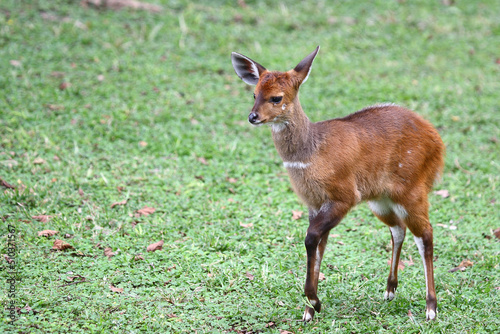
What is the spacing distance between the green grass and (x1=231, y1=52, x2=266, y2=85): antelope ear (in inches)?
73.5

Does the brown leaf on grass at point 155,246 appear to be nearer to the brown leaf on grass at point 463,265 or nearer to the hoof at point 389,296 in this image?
the hoof at point 389,296

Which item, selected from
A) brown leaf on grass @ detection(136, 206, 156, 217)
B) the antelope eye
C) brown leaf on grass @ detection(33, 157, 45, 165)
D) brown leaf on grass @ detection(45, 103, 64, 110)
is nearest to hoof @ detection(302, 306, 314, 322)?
the antelope eye

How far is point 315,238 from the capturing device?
4.73 metres

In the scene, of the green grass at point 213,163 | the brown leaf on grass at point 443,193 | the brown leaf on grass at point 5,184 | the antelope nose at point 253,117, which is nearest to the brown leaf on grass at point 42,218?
the green grass at point 213,163

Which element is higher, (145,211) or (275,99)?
(275,99)

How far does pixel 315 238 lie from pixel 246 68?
67.1 inches

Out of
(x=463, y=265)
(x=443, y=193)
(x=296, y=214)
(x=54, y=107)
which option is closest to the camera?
(x=463, y=265)

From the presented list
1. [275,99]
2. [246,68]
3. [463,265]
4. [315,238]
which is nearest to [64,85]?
[246,68]

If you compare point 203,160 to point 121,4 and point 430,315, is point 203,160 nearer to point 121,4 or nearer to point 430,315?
point 430,315

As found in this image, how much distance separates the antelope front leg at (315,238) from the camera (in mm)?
4750

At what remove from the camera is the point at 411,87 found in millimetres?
9820

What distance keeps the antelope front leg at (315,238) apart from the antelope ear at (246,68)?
4.41 feet

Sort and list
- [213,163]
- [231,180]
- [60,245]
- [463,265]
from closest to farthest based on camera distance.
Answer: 1. [60,245]
2. [463,265]
3. [231,180]
4. [213,163]

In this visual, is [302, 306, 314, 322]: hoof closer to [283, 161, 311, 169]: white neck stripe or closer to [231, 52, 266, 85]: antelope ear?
[283, 161, 311, 169]: white neck stripe
